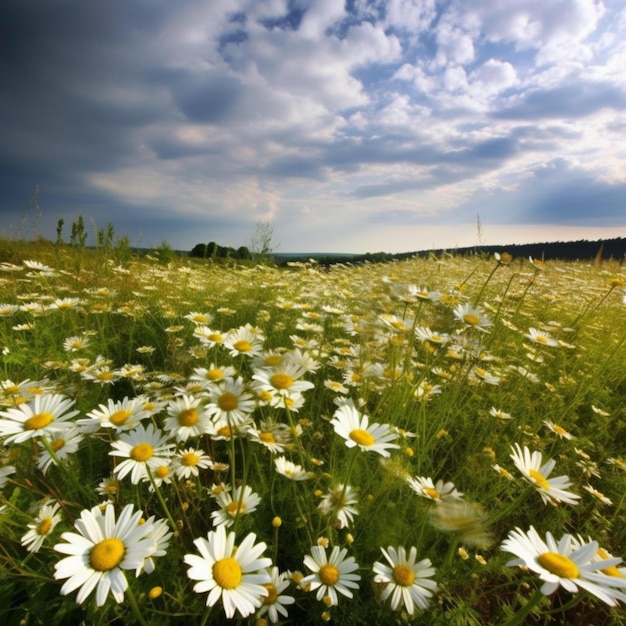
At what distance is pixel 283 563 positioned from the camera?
4.49ft

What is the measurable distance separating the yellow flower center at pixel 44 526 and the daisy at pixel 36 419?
0.24 m

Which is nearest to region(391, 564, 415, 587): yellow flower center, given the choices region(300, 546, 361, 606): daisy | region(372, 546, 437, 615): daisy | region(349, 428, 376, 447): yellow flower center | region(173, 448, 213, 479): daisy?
region(372, 546, 437, 615): daisy

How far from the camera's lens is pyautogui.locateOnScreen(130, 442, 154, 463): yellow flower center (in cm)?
111

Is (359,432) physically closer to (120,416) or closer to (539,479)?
(539,479)

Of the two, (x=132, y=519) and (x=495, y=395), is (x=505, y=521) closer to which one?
(x=495, y=395)

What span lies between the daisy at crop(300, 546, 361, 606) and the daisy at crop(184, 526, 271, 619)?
0.24 metres

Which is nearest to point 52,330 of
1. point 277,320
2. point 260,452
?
point 277,320

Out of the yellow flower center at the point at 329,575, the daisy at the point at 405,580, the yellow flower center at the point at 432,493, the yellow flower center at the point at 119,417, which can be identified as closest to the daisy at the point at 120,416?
the yellow flower center at the point at 119,417

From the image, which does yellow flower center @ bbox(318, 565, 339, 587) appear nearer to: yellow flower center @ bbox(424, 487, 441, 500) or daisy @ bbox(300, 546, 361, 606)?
daisy @ bbox(300, 546, 361, 606)

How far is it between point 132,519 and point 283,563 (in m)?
0.77

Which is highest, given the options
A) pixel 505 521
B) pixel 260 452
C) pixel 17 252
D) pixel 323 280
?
pixel 17 252

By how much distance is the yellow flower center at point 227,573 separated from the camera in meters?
0.84

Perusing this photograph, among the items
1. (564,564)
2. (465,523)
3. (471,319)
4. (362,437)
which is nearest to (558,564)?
(564,564)

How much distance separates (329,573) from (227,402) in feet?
1.90
